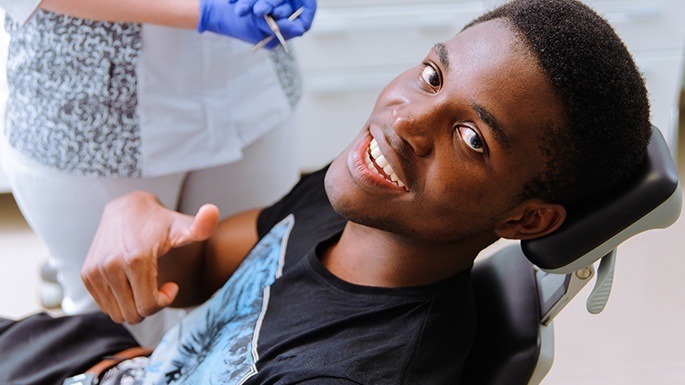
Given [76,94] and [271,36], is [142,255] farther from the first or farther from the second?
[271,36]

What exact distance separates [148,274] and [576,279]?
63cm

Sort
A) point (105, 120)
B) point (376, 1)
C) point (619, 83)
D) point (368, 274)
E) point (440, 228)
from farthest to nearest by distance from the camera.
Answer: point (376, 1) < point (105, 120) < point (368, 274) < point (440, 228) < point (619, 83)

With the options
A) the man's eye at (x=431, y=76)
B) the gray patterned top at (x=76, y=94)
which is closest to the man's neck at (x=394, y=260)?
the man's eye at (x=431, y=76)

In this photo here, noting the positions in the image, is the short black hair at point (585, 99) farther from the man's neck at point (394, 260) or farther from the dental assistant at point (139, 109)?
the dental assistant at point (139, 109)

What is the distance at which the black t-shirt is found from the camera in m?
1.10

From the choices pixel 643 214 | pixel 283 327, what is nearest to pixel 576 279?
pixel 643 214

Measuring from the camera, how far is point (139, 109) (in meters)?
1.42

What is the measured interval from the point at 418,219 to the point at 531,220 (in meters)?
0.15

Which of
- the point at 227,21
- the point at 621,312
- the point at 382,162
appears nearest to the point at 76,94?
the point at 227,21

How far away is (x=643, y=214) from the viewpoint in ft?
3.41

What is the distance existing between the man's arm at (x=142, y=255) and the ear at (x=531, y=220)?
1.39ft

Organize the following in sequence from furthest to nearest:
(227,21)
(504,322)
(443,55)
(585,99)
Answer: (227,21) → (504,322) → (443,55) → (585,99)

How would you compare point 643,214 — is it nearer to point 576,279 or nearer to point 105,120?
point 576,279

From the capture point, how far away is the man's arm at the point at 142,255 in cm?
127
